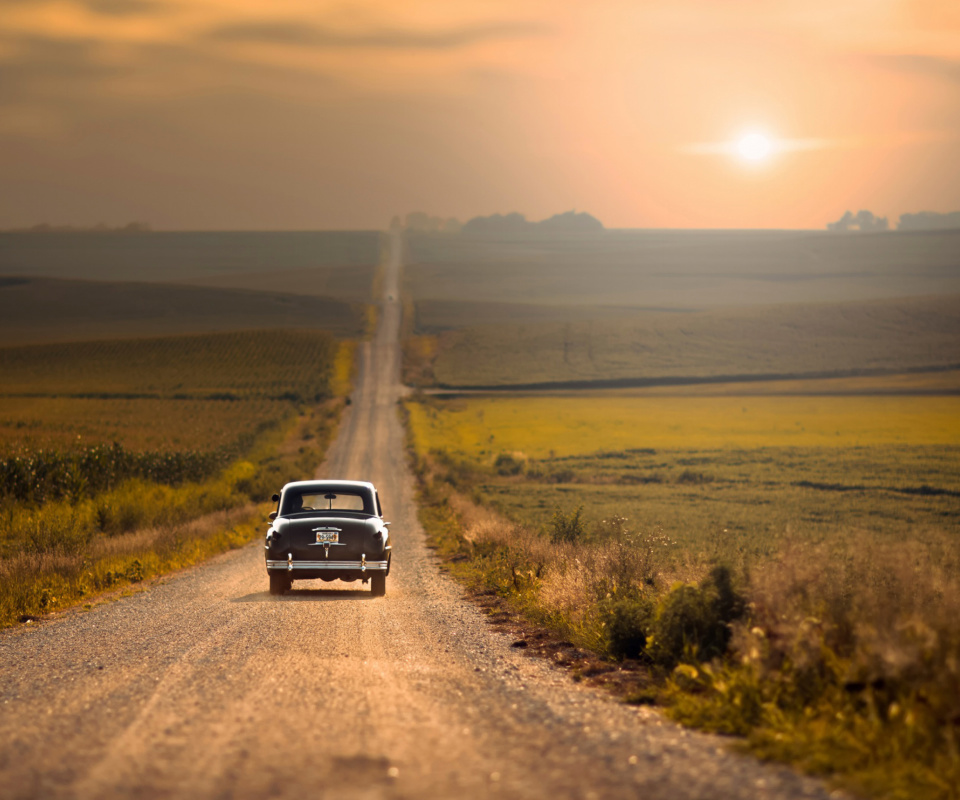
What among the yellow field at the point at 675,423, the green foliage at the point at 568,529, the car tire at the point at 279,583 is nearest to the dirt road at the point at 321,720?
the car tire at the point at 279,583

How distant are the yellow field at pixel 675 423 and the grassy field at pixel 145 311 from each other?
211 ft

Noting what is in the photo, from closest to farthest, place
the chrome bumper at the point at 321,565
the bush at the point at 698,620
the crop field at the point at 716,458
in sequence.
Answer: the bush at the point at 698,620
the chrome bumper at the point at 321,565
the crop field at the point at 716,458

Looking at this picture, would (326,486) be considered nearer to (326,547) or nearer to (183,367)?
(326,547)

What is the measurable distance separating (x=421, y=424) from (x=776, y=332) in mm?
72584

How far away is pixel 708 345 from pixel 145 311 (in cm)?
10501

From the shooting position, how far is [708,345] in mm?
129875

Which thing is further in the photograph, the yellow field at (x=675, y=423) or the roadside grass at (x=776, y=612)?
the yellow field at (x=675, y=423)

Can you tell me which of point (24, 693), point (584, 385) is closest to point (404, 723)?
point (24, 693)

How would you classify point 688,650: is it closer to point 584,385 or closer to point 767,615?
point 767,615

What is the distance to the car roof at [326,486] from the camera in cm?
1841

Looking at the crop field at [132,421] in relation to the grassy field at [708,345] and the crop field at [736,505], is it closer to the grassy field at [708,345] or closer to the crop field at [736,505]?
the crop field at [736,505]

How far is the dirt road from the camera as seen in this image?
5.80m

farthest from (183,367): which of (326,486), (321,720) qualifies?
(321,720)

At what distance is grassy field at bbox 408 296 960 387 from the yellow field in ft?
55.8
